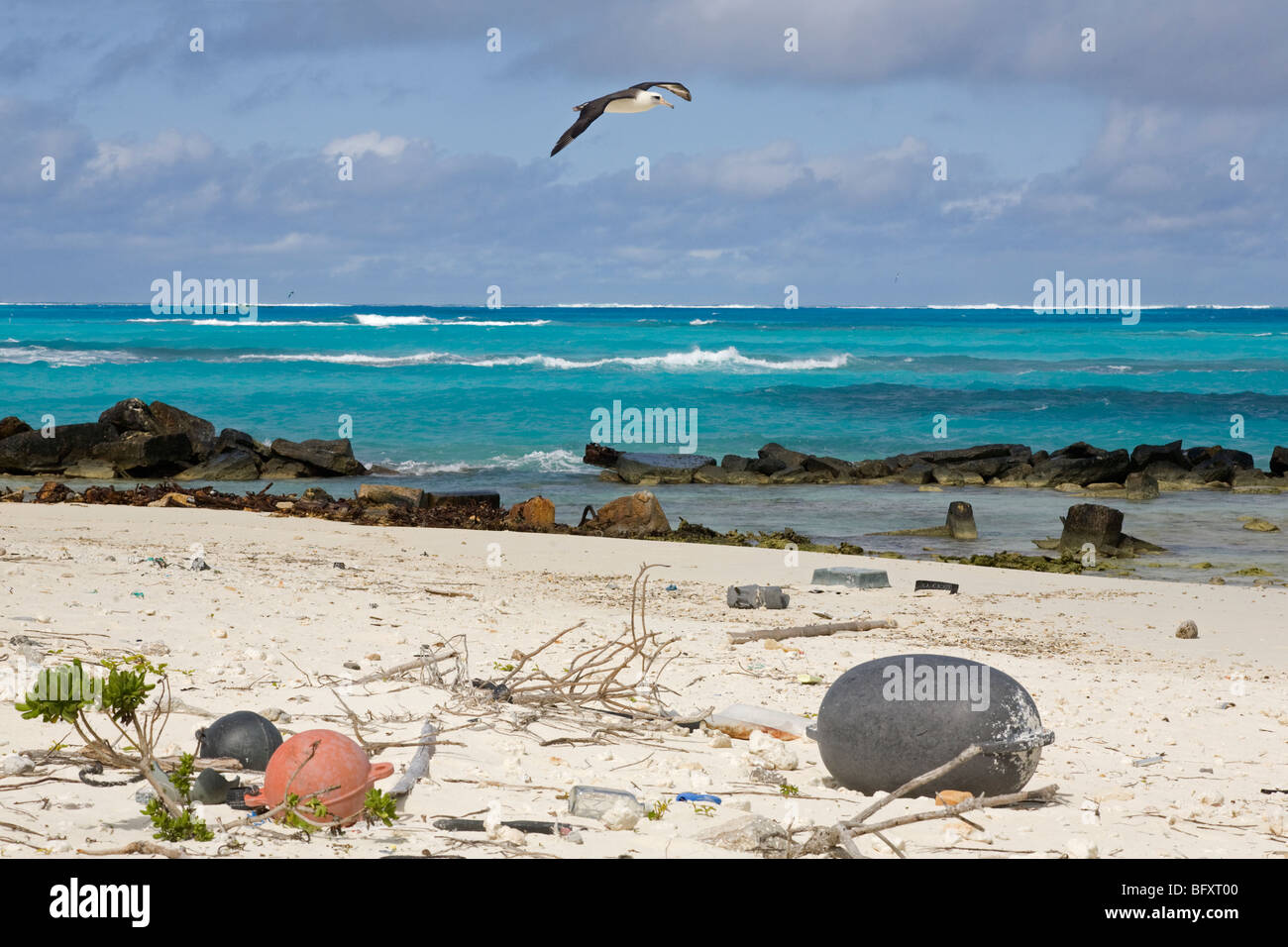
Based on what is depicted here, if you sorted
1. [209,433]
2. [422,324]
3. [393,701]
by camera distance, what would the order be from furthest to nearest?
[422,324], [209,433], [393,701]

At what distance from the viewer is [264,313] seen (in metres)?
108

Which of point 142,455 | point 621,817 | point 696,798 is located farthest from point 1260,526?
point 142,455

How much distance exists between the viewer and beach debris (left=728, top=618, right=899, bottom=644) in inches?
295

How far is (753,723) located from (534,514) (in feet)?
32.2

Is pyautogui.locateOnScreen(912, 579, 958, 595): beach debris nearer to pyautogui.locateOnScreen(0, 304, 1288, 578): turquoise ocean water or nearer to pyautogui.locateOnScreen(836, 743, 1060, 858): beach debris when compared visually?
pyautogui.locateOnScreen(0, 304, 1288, 578): turquoise ocean water

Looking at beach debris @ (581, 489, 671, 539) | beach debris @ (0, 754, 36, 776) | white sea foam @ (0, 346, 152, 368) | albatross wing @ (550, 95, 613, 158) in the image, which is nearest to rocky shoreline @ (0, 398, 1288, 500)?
beach debris @ (581, 489, 671, 539)

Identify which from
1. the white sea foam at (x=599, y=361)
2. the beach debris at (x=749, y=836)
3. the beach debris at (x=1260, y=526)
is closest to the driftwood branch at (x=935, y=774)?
the beach debris at (x=749, y=836)

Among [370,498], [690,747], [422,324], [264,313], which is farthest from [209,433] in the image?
[264,313]

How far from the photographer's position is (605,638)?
23.9 feet

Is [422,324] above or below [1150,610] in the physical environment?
above

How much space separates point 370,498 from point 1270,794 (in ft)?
42.7

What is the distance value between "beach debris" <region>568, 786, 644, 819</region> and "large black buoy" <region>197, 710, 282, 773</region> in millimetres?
1146

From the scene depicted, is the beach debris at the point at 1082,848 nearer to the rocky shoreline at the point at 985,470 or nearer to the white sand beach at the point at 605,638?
the white sand beach at the point at 605,638

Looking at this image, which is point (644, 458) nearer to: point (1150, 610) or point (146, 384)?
point (1150, 610)
